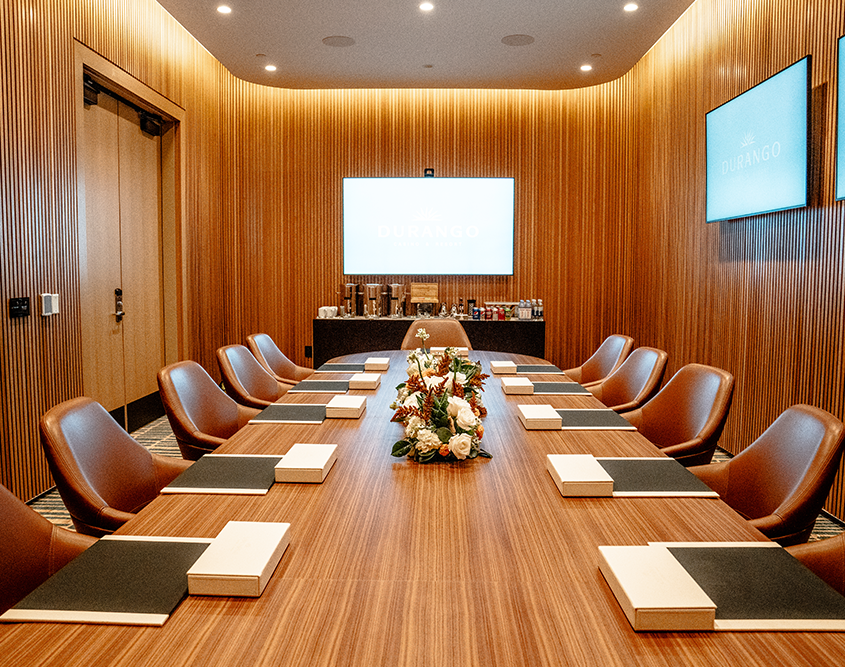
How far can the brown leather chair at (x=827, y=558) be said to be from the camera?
4.91ft

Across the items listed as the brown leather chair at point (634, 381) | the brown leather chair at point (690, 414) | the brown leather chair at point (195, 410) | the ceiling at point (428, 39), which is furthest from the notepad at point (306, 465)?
the ceiling at point (428, 39)

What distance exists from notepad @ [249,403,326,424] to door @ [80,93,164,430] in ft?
7.49

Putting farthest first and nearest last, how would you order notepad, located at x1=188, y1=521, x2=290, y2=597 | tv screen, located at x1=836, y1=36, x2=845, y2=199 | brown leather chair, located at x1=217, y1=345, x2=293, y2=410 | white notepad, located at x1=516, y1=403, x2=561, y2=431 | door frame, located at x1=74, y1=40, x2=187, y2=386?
door frame, located at x1=74, y1=40, x2=187, y2=386 → brown leather chair, located at x1=217, y1=345, x2=293, y2=410 → tv screen, located at x1=836, y1=36, x2=845, y2=199 → white notepad, located at x1=516, y1=403, x2=561, y2=431 → notepad, located at x1=188, y1=521, x2=290, y2=597

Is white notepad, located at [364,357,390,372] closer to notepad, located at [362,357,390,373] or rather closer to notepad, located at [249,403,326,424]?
notepad, located at [362,357,390,373]

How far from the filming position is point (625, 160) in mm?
6680

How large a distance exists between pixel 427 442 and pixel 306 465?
0.34 metres

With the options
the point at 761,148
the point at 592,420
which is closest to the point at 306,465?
the point at 592,420

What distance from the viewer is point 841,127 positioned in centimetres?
317

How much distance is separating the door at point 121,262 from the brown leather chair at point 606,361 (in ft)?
10.8

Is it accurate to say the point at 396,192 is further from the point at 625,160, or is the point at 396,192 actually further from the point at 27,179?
the point at 27,179

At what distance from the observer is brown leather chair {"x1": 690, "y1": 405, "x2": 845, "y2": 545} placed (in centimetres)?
176

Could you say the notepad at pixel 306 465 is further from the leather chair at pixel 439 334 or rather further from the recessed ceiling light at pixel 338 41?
the recessed ceiling light at pixel 338 41

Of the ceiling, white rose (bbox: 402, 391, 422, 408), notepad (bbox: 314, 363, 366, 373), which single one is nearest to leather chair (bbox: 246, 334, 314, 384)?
notepad (bbox: 314, 363, 366, 373)

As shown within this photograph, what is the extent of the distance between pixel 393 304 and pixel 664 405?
4170 mm
